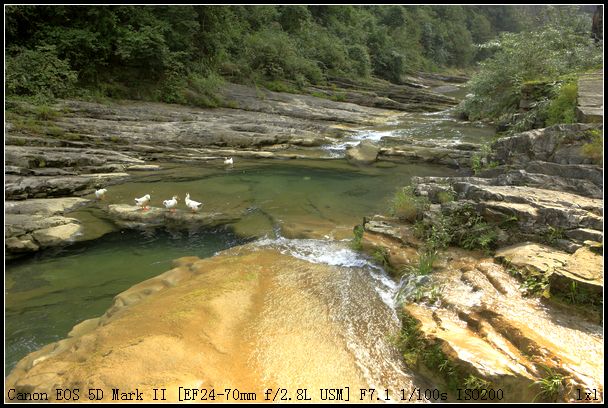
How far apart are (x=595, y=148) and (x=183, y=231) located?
22.4ft

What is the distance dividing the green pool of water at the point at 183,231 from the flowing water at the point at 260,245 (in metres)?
0.02

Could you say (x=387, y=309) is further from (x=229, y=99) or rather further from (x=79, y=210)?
(x=229, y=99)

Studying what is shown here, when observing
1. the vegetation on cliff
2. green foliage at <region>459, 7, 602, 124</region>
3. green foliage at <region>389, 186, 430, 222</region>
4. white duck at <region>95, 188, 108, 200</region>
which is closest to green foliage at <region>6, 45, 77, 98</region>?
the vegetation on cliff

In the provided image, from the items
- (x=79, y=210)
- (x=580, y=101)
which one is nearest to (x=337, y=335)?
(x=79, y=210)

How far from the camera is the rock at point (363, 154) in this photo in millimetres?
11773

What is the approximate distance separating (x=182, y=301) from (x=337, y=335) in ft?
5.78

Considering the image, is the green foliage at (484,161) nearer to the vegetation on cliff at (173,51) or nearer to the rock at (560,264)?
the rock at (560,264)

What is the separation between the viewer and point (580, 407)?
2.57 metres

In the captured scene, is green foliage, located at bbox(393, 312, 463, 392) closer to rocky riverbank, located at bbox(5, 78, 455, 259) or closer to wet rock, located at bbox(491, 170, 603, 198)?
wet rock, located at bbox(491, 170, 603, 198)

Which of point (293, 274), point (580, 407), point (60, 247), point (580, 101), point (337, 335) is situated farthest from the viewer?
point (580, 101)

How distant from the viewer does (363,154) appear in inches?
469

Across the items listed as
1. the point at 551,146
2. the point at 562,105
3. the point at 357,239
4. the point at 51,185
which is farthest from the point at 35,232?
the point at 562,105

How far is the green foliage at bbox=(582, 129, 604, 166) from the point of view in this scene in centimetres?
574

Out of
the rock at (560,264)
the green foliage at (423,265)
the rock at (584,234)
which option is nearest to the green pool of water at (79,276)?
the green foliage at (423,265)
